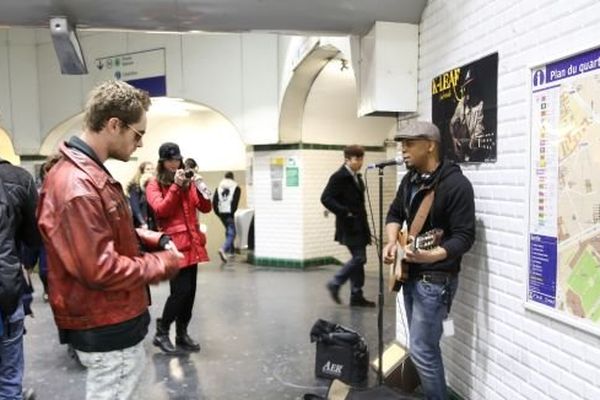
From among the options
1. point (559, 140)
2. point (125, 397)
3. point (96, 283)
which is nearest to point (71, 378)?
point (125, 397)

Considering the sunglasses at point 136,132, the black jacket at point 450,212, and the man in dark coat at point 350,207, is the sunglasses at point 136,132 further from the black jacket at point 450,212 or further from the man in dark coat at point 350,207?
the man in dark coat at point 350,207

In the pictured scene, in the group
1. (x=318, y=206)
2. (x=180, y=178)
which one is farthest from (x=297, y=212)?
(x=180, y=178)

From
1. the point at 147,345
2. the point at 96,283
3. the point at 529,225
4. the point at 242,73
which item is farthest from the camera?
the point at 242,73

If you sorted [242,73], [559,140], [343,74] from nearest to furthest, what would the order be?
1. [559,140]
2. [343,74]
3. [242,73]

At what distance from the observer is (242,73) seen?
7434mm

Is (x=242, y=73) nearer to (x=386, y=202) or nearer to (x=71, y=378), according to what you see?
(x=386, y=202)

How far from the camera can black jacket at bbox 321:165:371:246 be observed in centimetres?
480

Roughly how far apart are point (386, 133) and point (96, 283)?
279 inches

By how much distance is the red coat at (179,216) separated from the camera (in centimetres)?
347

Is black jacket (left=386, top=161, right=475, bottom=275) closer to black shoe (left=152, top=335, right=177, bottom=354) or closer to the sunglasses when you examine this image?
the sunglasses

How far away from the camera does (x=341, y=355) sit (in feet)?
10.1

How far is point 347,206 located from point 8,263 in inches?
125

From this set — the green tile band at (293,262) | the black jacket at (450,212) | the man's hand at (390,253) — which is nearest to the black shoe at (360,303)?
the green tile band at (293,262)

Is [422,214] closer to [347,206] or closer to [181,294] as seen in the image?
[181,294]
